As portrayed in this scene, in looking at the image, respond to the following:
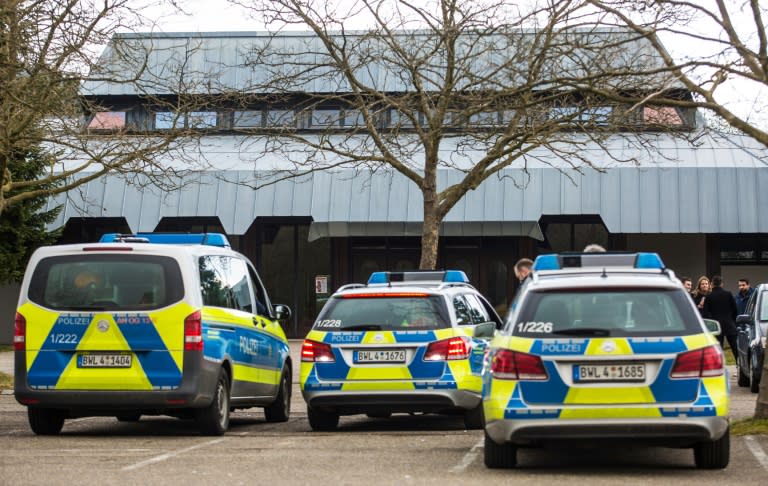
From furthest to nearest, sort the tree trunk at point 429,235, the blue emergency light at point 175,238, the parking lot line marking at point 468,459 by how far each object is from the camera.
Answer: the tree trunk at point 429,235
the blue emergency light at point 175,238
the parking lot line marking at point 468,459

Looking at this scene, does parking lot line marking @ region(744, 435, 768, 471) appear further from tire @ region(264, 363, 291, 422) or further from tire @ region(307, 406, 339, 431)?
tire @ region(264, 363, 291, 422)

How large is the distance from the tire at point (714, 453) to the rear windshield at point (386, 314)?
388 centimetres

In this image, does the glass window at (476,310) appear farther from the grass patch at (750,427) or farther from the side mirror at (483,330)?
the grass patch at (750,427)

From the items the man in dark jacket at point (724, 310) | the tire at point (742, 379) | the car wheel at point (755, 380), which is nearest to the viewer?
the car wheel at point (755, 380)

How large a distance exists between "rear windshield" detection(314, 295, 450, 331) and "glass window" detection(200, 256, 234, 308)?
1.01 metres

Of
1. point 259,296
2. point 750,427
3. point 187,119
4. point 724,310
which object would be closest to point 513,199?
point 724,310

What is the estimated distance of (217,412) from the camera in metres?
13.0

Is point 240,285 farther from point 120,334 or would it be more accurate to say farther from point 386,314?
point 120,334

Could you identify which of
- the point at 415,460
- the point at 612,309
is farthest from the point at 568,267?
the point at 415,460

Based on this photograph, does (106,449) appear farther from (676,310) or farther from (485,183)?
(485,183)

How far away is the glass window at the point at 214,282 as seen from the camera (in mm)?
13008

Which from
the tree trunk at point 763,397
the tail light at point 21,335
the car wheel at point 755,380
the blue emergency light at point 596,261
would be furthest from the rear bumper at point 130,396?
the car wheel at point 755,380

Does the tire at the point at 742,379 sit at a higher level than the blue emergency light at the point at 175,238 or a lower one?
lower

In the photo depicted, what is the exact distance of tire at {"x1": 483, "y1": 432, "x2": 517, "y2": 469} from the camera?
9805mm
